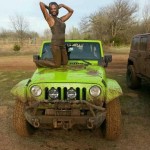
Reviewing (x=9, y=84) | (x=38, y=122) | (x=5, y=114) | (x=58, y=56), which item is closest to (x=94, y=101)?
(x=38, y=122)

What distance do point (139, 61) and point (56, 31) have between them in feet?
13.4

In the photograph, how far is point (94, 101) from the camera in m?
4.86

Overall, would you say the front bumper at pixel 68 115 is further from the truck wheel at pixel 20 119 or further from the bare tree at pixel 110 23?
the bare tree at pixel 110 23

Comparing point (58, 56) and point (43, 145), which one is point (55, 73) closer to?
point (58, 56)

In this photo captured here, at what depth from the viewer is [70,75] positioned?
520 cm

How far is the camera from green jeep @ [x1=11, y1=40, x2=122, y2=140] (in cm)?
471

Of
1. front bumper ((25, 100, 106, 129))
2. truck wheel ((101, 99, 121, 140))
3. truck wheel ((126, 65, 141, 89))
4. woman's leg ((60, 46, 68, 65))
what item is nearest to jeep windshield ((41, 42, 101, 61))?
woman's leg ((60, 46, 68, 65))

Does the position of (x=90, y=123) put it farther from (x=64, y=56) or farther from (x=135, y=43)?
(x=135, y=43)

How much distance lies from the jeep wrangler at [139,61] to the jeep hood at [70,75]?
2.91 meters

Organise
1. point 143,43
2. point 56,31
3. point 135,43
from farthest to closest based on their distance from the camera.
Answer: point 135,43 → point 143,43 → point 56,31

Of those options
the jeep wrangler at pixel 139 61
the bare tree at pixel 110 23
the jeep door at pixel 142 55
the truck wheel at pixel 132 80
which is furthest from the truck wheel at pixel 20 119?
the bare tree at pixel 110 23

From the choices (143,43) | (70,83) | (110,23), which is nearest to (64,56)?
(70,83)

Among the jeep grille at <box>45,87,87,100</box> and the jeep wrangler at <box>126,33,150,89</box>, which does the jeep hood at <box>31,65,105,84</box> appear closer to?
the jeep grille at <box>45,87,87,100</box>

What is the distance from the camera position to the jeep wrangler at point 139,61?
27.9 feet
